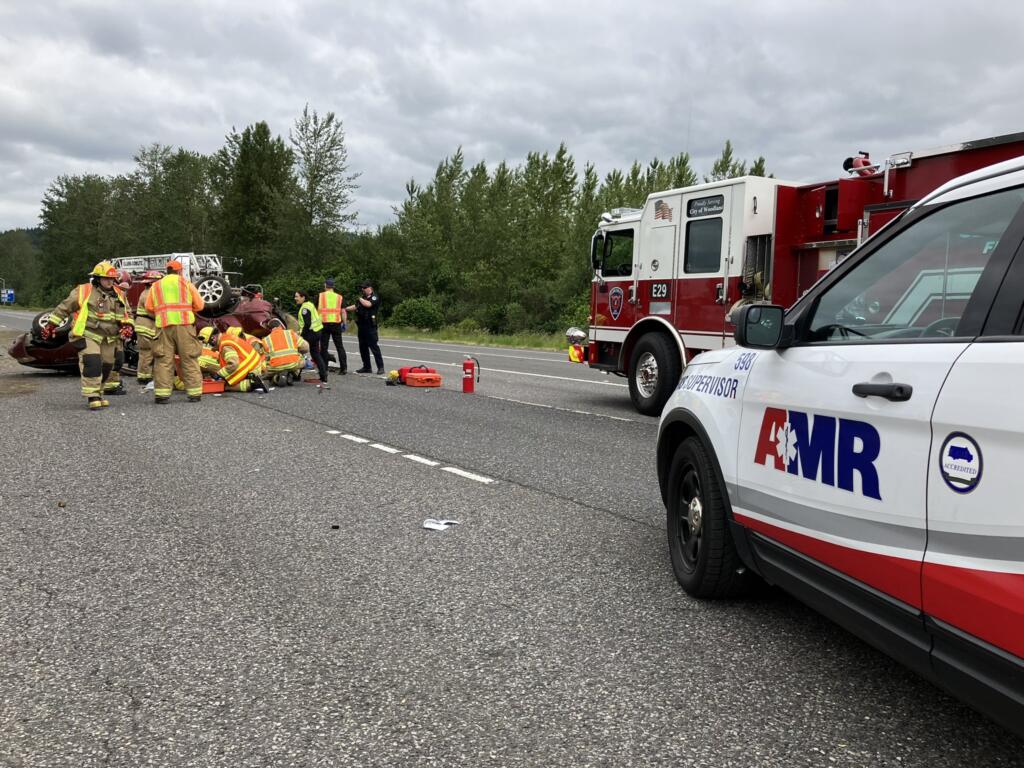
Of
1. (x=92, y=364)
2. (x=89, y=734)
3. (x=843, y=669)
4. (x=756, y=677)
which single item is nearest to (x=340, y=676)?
(x=89, y=734)

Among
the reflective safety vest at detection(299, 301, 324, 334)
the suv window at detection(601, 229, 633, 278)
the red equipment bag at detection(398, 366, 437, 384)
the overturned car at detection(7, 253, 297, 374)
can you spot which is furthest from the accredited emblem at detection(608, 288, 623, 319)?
the overturned car at detection(7, 253, 297, 374)

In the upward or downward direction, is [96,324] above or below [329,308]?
below

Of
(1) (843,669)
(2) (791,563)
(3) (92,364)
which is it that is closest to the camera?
(2) (791,563)

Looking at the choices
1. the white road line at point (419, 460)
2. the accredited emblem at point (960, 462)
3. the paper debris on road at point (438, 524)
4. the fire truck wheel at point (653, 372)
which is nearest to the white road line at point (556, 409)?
the fire truck wheel at point (653, 372)

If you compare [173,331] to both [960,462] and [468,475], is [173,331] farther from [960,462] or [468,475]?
[960,462]

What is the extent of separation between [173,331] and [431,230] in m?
46.4

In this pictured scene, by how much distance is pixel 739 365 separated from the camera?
140 inches

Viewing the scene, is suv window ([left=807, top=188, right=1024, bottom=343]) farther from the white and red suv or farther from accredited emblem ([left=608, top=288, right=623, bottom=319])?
accredited emblem ([left=608, top=288, right=623, bottom=319])

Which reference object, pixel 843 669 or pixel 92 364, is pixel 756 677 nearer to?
pixel 843 669

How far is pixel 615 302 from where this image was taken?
38.4 feet

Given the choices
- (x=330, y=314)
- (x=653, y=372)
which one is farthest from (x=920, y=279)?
(x=330, y=314)

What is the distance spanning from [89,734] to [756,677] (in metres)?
2.42

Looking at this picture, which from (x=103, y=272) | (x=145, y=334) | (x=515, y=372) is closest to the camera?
(x=103, y=272)

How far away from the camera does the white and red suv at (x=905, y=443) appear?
201 centimetres
